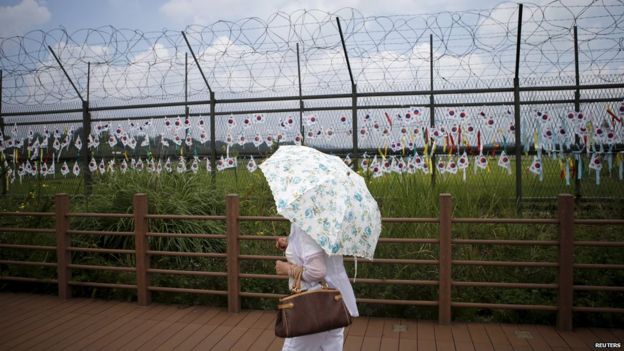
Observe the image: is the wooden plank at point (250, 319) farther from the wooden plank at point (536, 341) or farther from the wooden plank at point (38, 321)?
the wooden plank at point (536, 341)

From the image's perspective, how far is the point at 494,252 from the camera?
5.36 metres

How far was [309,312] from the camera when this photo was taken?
244 cm

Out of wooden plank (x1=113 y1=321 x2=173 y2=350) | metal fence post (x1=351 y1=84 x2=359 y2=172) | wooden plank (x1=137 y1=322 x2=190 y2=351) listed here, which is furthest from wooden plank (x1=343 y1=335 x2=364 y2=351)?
metal fence post (x1=351 y1=84 x2=359 y2=172)

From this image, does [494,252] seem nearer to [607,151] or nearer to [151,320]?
[607,151]

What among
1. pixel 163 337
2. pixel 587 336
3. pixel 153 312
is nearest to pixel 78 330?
pixel 153 312

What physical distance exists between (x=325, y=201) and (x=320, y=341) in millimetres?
775

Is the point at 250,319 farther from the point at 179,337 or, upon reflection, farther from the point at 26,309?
the point at 26,309

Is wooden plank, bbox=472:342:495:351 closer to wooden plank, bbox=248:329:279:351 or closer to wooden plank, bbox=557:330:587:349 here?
wooden plank, bbox=557:330:587:349

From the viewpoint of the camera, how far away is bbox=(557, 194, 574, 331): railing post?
4.02 m

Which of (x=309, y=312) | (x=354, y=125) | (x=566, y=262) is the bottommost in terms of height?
(x=566, y=262)

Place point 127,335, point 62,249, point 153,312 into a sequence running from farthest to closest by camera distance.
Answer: point 62,249
point 153,312
point 127,335

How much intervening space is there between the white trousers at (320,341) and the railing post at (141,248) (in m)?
2.68

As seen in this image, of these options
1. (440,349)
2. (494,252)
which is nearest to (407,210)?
(494,252)

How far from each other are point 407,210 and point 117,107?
632cm
